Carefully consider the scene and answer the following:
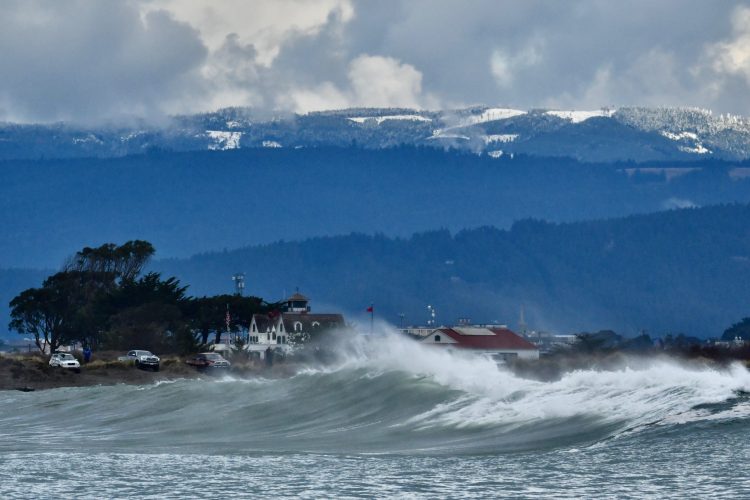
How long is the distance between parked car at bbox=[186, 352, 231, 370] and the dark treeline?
17209 millimetres

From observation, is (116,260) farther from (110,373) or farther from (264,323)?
(110,373)

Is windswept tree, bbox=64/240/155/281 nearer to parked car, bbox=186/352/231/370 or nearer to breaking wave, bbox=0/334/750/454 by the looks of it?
parked car, bbox=186/352/231/370

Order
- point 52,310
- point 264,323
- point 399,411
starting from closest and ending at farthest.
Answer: point 399,411
point 52,310
point 264,323

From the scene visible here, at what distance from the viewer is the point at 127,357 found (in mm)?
123812

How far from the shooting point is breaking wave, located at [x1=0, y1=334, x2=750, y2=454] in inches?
1860

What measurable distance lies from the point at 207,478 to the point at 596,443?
31.2ft

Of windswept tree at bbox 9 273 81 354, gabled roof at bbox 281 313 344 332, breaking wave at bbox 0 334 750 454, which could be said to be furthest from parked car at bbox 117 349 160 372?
gabled roof at bbox 281 313 344 332

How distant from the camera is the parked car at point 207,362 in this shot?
388ft

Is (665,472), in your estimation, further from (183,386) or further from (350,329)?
(350,329)

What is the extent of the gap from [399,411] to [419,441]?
1010cm

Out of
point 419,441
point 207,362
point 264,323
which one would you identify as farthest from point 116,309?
point 419,441

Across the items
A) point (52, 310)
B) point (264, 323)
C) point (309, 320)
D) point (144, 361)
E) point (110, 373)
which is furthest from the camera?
point (309, 320)

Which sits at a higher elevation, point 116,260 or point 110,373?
point 116,260

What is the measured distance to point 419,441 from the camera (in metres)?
50.4
